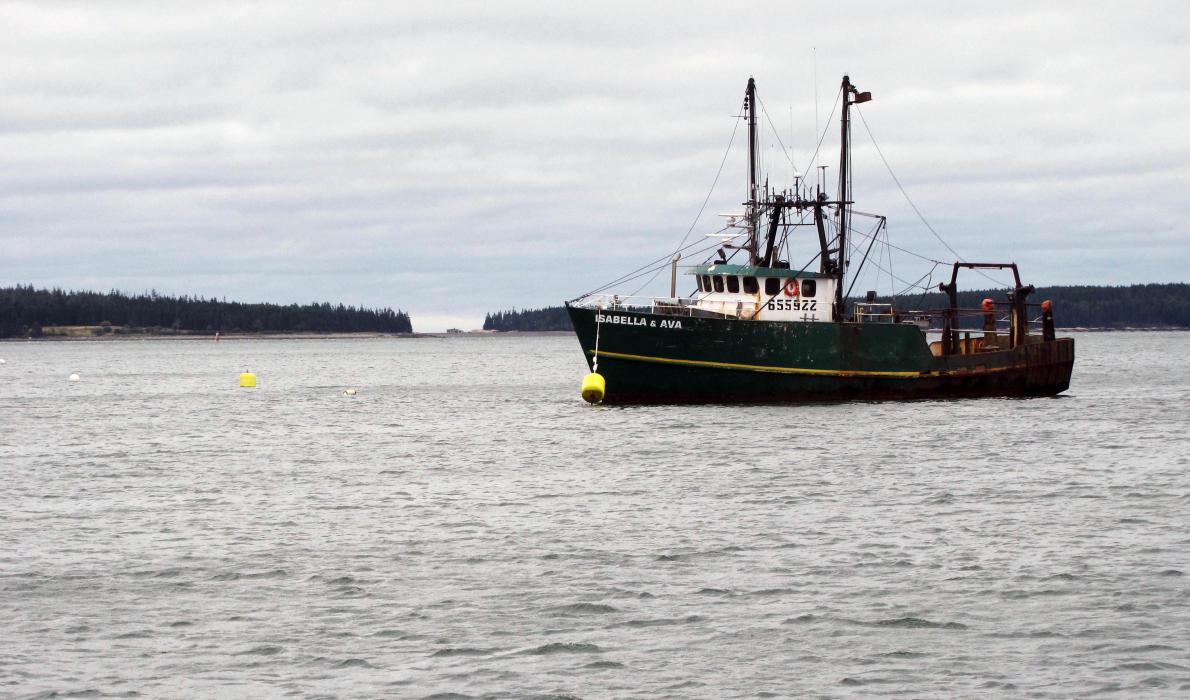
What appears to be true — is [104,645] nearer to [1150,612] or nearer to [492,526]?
[492,526]

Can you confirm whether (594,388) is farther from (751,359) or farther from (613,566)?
(613,566)

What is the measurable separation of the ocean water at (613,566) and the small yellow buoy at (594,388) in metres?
7.59

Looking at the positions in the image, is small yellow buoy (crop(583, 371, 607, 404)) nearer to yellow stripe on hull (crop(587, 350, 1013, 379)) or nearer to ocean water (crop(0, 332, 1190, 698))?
yellow stripe on hull (crop(587, 350, 1013, 379))

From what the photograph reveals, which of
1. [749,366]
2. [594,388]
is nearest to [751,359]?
[749,366]

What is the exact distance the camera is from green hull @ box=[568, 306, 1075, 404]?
45531mm

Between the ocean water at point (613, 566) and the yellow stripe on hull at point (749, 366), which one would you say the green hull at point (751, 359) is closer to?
the yellow stripe on hull at point (749, 366)

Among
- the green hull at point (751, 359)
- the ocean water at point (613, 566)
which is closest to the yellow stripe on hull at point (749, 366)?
the green hull at point (751, 359)

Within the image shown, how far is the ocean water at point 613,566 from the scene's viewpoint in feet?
45.7

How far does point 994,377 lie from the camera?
2028 inches

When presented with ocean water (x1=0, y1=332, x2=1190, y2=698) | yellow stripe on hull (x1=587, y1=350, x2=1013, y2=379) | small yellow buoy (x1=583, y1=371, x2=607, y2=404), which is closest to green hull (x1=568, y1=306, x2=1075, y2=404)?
yellow stripe on hull (x1=587, y1=350, x2=1013, y2=379)

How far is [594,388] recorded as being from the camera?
48.4 m

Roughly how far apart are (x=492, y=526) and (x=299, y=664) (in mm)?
9056

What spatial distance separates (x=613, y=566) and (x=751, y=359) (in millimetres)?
27185

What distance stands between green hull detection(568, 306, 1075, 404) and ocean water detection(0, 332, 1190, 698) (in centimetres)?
533
